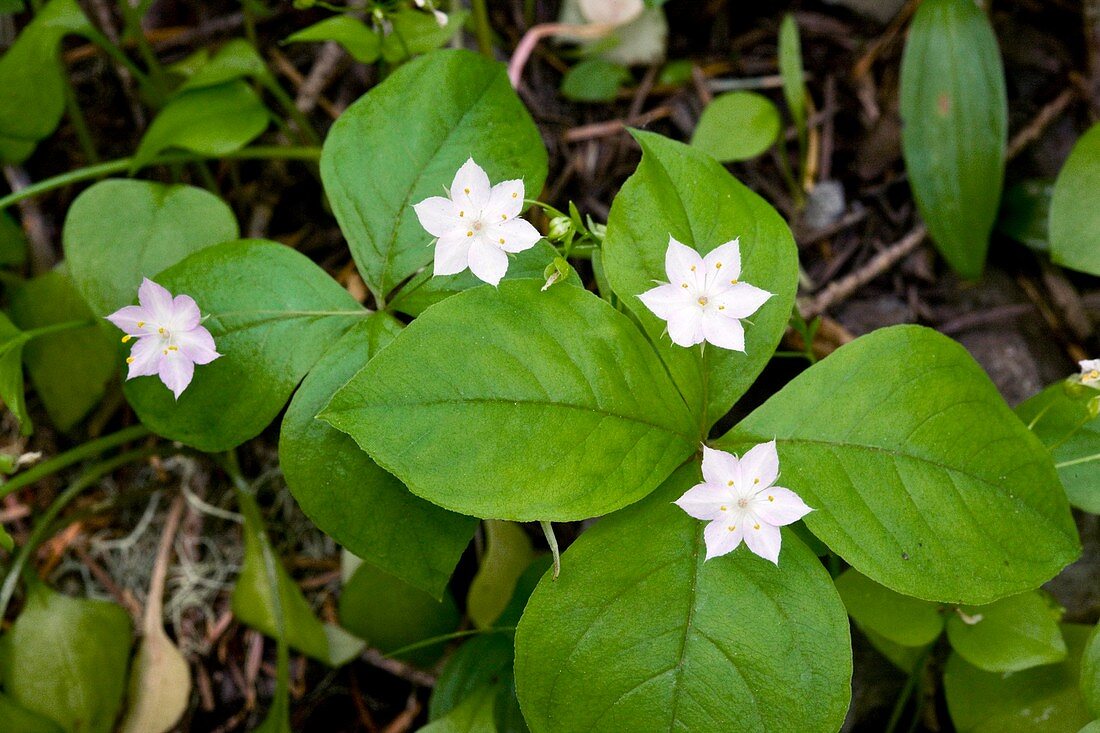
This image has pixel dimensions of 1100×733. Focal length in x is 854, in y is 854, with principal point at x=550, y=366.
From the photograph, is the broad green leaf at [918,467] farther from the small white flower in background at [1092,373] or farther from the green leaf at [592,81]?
the green leaf at [592,81]

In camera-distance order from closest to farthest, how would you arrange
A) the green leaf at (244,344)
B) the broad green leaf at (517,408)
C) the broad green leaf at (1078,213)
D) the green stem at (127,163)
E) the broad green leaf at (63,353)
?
the broad green leaf at (517,408)
the green leaf at (244,344)
the broad green leaf at (1078,213)
the green stem at (127,163)
the broad green leaf at (63,353)

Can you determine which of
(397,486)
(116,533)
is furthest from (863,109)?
(116,533)

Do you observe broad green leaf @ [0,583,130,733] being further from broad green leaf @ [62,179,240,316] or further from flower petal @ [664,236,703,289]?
flower petal @ [664,236,703,289]

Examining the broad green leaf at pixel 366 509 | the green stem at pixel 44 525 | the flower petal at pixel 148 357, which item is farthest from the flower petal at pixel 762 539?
the green stem at pixel 44 525

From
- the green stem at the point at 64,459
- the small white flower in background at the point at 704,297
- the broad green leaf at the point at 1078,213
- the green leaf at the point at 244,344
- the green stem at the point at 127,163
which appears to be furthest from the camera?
the green stem at the point at 127,163

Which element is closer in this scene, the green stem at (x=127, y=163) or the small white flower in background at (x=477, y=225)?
the small white flower in background at (x=477, y=225)

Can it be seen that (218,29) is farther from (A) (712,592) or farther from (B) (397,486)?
(A) (712,592)

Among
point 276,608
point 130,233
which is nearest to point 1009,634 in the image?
point 276,608

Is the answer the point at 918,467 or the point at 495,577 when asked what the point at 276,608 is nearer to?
the point at 495,577

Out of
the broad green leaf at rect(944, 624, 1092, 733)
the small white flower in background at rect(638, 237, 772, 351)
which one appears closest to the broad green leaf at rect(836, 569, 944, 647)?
the broad green leaf at rect(944, 624, 1092, 733)
